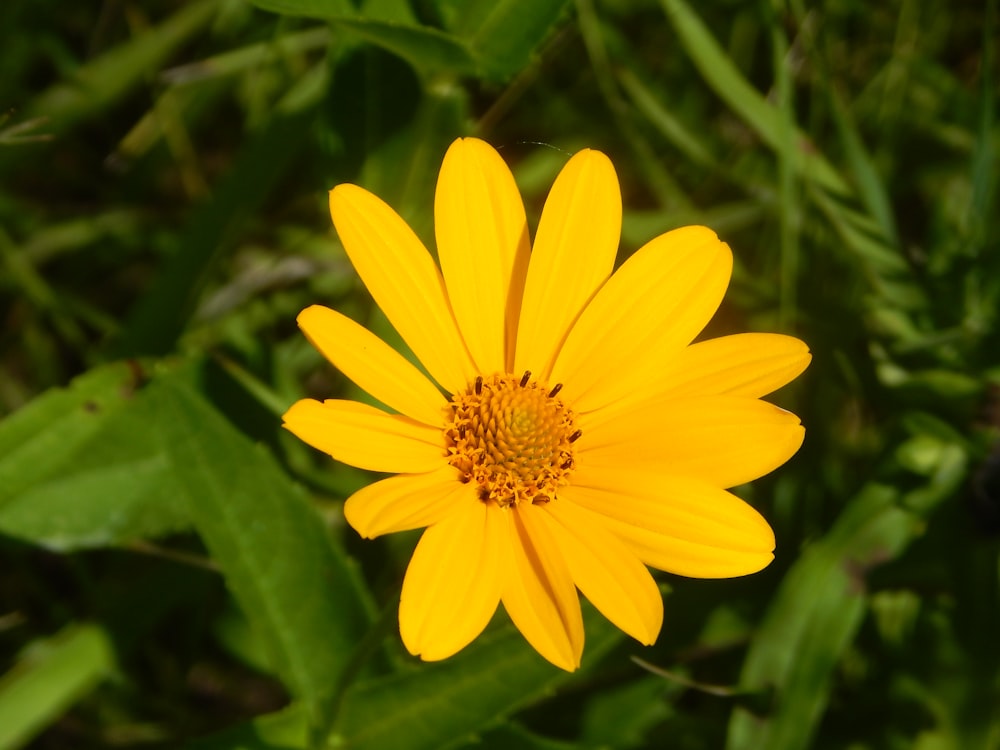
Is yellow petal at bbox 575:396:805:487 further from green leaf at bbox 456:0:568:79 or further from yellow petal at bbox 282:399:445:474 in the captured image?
green leaf at bbox 456:0:568:79

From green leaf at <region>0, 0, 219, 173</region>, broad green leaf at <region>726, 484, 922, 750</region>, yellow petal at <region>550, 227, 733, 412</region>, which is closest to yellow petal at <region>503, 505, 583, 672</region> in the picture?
yellow petal at <region>550, 227, 733, 412</region>

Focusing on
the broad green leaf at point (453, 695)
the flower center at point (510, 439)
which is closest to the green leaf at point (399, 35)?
the flower center at point (510, 439)

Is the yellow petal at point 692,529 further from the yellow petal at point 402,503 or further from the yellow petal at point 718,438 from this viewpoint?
the yellow petal at point 402,503

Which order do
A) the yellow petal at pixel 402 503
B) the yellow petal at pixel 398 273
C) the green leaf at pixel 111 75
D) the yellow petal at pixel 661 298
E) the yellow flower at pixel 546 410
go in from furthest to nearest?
the green leaf at pixel 111 75
the yellow petal at pixel 661 298
the yellow petal at pixel 398 273
the yellow flower at pixel 546 410
the yellow petal at pixel 402 503

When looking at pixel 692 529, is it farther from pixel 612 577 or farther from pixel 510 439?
pixel 510 439

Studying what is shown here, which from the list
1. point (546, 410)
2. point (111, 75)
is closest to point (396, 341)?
point (546, 410)

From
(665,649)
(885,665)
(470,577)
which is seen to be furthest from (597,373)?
(885,665)

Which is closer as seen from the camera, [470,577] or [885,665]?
[470,577]

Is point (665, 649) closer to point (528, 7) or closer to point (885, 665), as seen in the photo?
point (885, 665)
